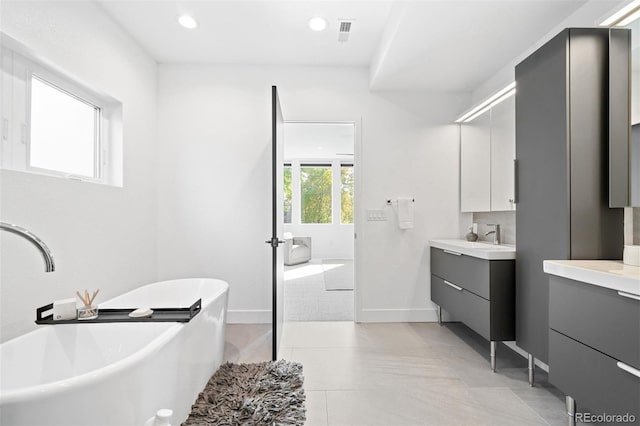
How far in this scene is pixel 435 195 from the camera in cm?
345

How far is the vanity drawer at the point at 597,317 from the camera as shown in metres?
1.23

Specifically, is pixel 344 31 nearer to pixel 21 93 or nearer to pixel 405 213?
pixel 405 213

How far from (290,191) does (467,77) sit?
5.60 metres

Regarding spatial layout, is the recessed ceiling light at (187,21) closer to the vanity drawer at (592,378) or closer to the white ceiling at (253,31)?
the white ceiling at (253,31)

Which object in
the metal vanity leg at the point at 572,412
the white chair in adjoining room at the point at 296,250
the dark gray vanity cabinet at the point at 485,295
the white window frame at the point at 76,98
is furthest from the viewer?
the white chair in adjoining room at the point at 296,250

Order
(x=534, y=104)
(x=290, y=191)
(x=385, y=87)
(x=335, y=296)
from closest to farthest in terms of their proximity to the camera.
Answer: (x=534, y=104)
(x=385, y=87)
(x=335, y=296)
(x=290, y=191)

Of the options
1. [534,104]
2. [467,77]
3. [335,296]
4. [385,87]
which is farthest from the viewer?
[335,296]

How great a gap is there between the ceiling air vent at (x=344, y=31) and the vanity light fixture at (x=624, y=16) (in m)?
1.65

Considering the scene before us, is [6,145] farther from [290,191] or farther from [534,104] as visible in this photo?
[290,191]

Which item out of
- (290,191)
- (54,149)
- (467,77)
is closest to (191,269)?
(54,149)

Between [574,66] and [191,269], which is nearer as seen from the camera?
[574,66]

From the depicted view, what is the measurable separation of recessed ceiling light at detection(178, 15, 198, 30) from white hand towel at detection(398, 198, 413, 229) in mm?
2439

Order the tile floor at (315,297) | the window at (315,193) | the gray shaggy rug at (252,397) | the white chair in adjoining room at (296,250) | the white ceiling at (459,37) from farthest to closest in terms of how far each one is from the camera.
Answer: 1. the window at (315,193)
2. the white chair in adjoining room at (296,250)
3. the tile floor at (315,297)
4. the white ceiling at (459,37)
5. the gray shaggy rug at (252,397)

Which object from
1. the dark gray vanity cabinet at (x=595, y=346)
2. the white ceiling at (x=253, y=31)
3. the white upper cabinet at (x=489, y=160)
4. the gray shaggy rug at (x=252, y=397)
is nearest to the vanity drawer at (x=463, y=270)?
the white upper cabinet at (x=489, y=160)
